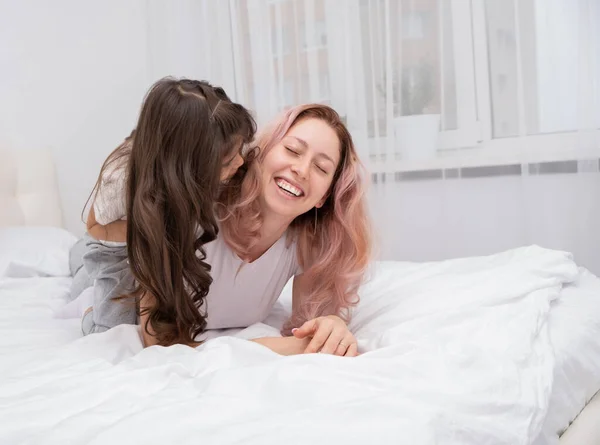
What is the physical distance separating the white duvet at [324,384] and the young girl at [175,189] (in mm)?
116

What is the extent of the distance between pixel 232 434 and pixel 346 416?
0.12 m

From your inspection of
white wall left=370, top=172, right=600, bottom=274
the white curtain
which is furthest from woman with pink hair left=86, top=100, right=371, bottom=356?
the white curtain

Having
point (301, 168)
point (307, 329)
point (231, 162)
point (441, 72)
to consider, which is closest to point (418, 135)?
point (441, 72)

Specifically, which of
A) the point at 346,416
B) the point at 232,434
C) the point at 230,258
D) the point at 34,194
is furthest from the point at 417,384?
the point at 34,194

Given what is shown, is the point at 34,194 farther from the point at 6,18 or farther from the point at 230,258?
the point at 230,258

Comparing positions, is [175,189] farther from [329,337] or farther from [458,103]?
[458,103]

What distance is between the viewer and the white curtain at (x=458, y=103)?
6.64 feet

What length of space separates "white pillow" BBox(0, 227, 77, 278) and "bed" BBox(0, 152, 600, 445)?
2.13 ft

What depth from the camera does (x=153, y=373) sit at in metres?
0.92

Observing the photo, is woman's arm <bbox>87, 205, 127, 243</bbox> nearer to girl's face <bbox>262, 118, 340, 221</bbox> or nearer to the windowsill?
girl's face <bbox>262, 118, 340, 221</bbox>

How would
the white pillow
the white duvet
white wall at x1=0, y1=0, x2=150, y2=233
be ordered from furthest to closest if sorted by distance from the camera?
white wall at x1=0, y1=0, x2=150, y2=233
the white pillow
the white duvet

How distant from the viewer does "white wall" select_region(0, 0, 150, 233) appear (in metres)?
2.77

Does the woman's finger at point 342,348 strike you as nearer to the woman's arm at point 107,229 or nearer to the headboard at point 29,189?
the woman's arm at point 107,229

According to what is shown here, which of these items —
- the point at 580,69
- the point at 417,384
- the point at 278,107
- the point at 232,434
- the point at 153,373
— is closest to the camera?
the point at 232,434
